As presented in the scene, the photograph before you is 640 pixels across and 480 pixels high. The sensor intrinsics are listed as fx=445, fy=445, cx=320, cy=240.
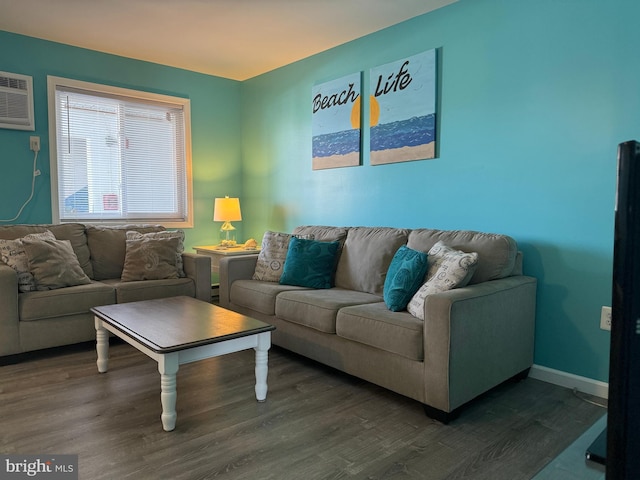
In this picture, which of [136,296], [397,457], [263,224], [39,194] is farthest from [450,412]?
[39,194]

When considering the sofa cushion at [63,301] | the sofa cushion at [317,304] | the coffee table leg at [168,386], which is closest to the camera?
the coffee table leg at [168,386]

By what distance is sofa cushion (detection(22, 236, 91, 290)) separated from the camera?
9.85ft

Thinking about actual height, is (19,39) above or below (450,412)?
above

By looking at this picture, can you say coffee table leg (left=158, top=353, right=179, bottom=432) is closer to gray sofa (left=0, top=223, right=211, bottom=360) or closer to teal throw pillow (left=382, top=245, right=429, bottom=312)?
teal throw pillow (left=382, top=245, right=429, bottom=312)

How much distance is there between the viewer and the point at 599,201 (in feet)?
7.79

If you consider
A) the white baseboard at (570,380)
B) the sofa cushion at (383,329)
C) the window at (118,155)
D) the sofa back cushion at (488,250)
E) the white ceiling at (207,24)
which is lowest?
the white baseboard at (570,380)

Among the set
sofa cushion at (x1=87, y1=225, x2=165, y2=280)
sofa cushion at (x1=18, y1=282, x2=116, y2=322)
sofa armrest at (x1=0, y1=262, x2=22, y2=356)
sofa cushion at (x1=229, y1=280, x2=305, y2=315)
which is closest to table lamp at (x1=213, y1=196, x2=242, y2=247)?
sofa cushion at (x1=87, y1=225, x2=165, y2=280)

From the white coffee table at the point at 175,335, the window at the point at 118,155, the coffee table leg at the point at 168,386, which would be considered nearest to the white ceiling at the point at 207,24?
the window at the point at 118,155

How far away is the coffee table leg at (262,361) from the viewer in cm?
228

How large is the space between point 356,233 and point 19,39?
3156mm

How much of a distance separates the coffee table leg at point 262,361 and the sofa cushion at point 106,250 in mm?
1926

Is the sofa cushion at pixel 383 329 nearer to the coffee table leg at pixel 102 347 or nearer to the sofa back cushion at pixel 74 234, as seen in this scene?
the coffee table leg at pixel 102 347

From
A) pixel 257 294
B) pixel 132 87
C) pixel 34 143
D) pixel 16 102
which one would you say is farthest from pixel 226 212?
pixel 16 102

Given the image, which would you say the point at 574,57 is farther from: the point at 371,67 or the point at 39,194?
the point at 39,194
